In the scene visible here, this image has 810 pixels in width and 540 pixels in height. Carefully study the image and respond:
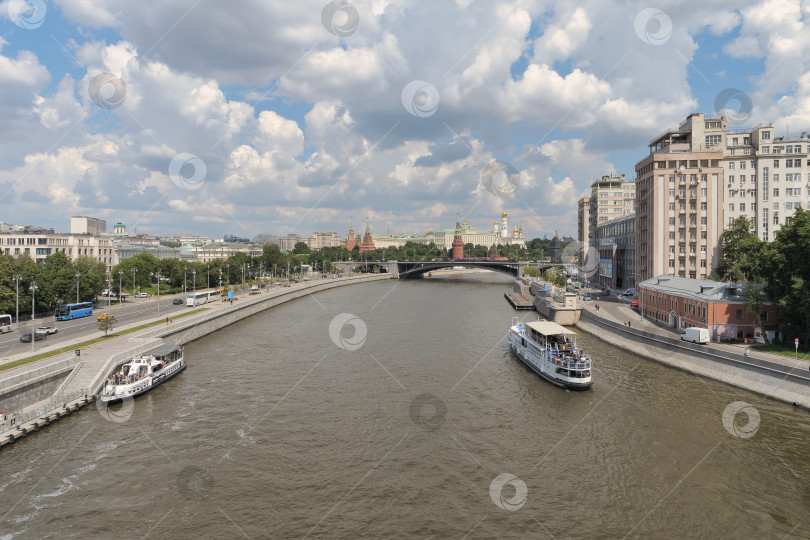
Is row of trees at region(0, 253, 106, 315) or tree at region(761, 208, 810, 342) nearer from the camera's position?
tree at region(761, 208, 810, 342)

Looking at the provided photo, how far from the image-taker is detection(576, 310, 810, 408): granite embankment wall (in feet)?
95.2

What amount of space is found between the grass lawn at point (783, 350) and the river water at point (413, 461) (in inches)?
207

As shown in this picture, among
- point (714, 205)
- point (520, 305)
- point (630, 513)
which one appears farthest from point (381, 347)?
point (714, 205)

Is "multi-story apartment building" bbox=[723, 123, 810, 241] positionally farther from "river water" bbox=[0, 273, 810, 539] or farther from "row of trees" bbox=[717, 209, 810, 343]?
"river water" bbox=[0, 273, 810, 539]

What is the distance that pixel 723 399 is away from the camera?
30578 millimetres

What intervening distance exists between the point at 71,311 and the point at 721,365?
63874mm

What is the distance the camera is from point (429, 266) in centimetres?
15838

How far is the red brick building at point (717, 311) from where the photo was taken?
38188 millimetres

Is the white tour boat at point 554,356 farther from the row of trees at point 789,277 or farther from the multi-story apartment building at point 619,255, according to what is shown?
the multi-story apartment building at point 619,255

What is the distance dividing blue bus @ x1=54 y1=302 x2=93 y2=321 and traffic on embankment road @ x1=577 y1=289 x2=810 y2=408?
5921 centimetres

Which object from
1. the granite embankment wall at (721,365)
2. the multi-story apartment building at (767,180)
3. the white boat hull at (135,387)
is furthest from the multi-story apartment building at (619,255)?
the white boat hull at (135,387)

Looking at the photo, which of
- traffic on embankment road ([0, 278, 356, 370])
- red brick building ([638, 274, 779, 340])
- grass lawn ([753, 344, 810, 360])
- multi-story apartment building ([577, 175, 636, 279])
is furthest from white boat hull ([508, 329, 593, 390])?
multi-story apartment building ([577, 175, 636, 279])

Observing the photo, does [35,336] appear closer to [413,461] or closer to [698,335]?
[413,461]

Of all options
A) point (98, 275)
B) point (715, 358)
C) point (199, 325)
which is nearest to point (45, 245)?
point (98, 275)
